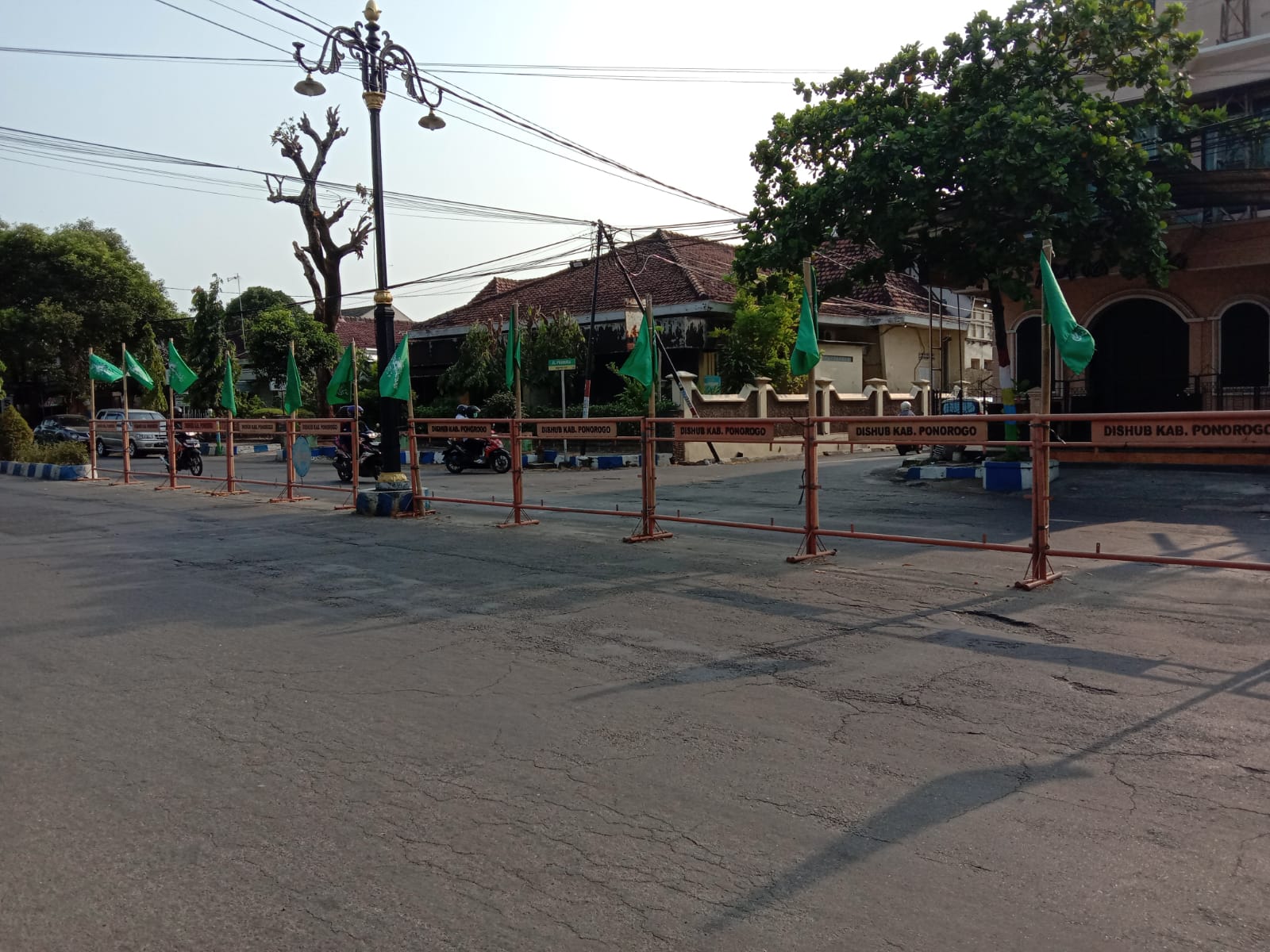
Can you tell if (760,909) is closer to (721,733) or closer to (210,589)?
(721,733)

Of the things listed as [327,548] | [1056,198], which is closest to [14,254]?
[327,548]

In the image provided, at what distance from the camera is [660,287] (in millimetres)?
33812

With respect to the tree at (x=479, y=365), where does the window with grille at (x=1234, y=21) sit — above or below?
above


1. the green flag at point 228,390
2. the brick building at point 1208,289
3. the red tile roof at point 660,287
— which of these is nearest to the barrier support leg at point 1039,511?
the brick building at point 1208,289

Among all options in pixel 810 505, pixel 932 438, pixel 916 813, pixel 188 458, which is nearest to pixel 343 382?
pixel 810 505

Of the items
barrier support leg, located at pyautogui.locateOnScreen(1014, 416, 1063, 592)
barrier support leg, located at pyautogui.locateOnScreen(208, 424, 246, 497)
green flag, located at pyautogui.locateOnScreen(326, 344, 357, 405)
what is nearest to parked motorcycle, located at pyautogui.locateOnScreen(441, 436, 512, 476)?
barrier support leg, located at pyautogui.locateOnScreen(208, 424, 246, 497)

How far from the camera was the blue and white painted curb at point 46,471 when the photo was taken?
23.5 meters

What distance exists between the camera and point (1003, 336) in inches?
725

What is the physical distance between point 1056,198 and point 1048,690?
12069 millimetres

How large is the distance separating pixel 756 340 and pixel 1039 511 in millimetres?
22849

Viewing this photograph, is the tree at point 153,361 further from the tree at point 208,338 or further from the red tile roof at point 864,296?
the red tile roof at point 864,296

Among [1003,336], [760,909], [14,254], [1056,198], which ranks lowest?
[760,909]

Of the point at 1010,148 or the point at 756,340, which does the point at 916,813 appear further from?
the point at 756,340

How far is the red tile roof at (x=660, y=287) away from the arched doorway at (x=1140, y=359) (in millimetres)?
11131
